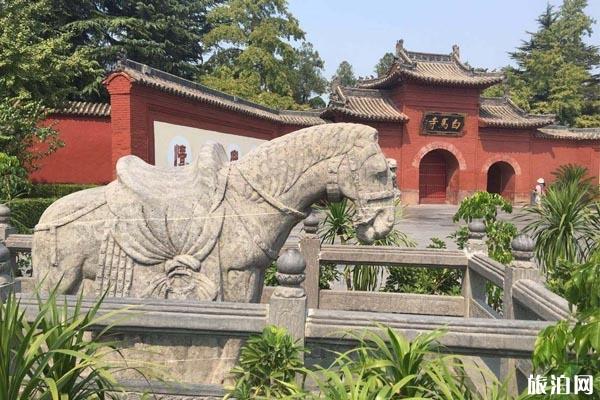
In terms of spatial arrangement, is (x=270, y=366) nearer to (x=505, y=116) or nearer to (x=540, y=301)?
(x=540, y=301)

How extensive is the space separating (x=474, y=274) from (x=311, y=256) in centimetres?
149

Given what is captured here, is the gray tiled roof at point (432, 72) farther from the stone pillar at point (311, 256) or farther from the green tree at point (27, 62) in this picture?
the stone pillar at point (311, 256)

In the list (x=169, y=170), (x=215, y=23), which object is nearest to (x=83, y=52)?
(x=215, y=23)

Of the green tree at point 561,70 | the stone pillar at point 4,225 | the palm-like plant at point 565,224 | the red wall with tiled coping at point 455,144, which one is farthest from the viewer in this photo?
the green tree at point 561,70

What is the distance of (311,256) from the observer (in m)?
4.58

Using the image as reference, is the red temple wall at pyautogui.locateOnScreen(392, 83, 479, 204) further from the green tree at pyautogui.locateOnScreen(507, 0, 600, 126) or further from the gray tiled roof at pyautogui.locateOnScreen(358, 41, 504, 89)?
the green tree at pyautogui.locateOnScreen(507, 0, 600, 126)

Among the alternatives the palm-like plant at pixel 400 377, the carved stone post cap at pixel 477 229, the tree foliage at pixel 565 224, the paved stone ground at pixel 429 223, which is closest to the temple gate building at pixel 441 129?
the paved stone ground at pixel 429 223

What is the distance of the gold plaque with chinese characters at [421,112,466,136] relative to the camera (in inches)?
825

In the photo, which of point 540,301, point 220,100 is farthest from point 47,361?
point 220,100

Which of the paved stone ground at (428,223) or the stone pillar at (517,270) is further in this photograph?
the paved stone ground at (428,223)

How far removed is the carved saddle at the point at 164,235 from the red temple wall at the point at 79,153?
1192cm

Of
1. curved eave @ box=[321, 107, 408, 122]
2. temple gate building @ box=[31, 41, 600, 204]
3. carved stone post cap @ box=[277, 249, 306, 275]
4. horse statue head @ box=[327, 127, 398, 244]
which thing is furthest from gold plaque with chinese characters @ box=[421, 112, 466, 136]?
carved stone post cap @ box=[277, 249, 306, 275]

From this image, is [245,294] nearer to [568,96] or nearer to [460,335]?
[460,335]

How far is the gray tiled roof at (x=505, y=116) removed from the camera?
2150cm
